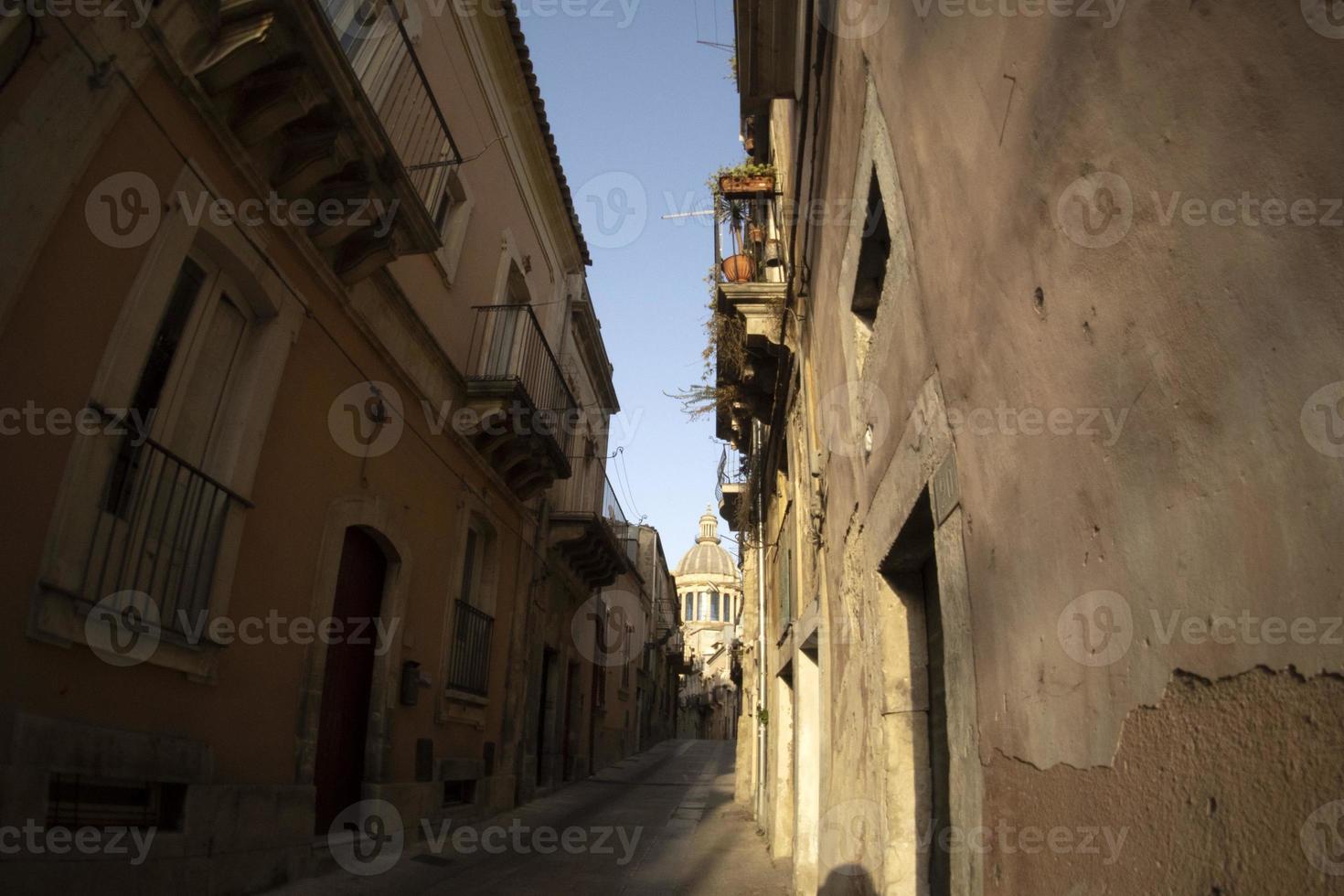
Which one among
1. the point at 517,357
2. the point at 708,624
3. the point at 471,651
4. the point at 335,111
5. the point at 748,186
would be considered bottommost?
the point at 471,651

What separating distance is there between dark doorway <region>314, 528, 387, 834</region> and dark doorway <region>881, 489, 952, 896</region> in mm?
5072

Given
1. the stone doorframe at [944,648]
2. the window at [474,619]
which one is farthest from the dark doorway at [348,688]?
the stone doorframe at [944,648]

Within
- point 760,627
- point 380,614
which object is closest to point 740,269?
point 380,614

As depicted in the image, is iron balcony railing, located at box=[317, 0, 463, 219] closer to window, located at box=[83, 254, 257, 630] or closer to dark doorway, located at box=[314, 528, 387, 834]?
window, located at box=[83, 254, 257, 630]

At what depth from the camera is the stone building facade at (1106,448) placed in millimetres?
1174

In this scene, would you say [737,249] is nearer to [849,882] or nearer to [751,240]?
[751,240]

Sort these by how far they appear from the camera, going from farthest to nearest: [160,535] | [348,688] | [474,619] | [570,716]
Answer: [570,716] < [474,619] < [348,688] < [160,535]

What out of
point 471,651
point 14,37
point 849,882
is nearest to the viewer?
point 14,37

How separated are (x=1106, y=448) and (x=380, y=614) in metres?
7.68

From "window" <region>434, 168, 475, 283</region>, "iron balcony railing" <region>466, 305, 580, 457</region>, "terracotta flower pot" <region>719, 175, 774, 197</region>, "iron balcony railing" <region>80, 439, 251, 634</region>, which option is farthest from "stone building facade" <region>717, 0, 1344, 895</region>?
"iron balcony railing" <region>466, 305, 580, 457</region>

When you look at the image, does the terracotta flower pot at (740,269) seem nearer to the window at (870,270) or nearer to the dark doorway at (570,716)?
the window at (870,270)

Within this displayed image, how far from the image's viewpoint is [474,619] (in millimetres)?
10562

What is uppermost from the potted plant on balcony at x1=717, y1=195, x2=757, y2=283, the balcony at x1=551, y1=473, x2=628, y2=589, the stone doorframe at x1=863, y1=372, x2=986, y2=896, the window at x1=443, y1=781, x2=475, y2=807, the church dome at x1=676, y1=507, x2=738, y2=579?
the church dome at x1=676, y1=507, x2=738, y2=579

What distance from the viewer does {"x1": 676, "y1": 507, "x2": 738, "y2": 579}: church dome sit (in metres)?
76.1
